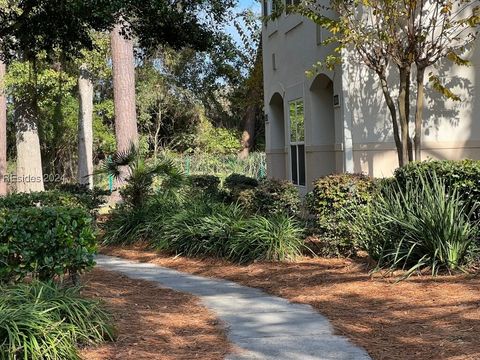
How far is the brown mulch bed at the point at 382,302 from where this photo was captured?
535cm

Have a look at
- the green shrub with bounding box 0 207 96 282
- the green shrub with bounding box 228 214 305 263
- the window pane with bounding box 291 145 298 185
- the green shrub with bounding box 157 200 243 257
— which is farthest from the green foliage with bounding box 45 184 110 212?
the green shrub with bounding box 0 207 96 282

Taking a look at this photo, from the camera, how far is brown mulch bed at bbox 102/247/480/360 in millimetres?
5352

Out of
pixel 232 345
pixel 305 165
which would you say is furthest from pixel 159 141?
pixel 232 345

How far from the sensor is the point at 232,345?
5.52m

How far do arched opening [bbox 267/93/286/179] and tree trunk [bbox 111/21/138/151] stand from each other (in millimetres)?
3849

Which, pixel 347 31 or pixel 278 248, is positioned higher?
pixel 347 31

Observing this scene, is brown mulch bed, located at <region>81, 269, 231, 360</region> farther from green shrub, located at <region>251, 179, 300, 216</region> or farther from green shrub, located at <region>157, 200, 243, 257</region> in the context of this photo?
green shrub, located at <region>251, 179, 300, 216</region>

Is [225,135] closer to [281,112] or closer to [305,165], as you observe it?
[281,112]

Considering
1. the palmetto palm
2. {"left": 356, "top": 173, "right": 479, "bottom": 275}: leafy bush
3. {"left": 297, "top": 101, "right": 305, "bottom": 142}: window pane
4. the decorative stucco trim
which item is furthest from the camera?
{"left": 297, "top": 101, "right": 305, "bottom": 142}: window pane

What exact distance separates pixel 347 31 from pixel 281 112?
7.66m

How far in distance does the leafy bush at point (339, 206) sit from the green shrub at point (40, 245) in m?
4.21

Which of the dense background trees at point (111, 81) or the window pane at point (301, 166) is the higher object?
the dense background trees at point (111, 81)

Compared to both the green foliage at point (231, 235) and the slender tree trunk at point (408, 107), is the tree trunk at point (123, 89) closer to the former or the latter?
the green foliage at point (231, 235)

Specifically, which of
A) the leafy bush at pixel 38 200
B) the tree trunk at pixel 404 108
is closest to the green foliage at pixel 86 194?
the leafy bush at pixel 38 200
